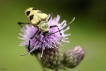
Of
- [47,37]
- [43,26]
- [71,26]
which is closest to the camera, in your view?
[43,26]

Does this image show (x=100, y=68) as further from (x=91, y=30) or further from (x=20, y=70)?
(x=91, y=30)

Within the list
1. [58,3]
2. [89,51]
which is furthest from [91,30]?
[89,51]

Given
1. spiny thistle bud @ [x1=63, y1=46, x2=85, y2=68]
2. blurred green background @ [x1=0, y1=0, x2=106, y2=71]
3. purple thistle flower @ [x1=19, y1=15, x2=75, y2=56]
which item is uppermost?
blurred green background @ [x1=0, y1=0, x2=106, y2=71]

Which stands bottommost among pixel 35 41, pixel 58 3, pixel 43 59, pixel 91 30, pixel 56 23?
pixel 43 59

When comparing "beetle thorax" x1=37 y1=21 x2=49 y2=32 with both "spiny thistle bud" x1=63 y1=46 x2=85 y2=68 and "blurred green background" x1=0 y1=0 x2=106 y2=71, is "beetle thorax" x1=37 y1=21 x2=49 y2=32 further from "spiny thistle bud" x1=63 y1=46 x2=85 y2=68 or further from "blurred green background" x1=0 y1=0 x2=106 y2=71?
"blurred green background" x1=0 y1=0 x2=106 y2=71

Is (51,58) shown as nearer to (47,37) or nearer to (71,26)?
(47,37)

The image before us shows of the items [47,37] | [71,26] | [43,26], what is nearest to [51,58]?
[47,37]

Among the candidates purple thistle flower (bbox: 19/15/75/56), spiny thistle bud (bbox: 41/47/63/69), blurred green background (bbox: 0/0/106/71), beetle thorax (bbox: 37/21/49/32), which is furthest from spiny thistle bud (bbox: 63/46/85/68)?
blurred green background (bbox: 0/0/106/71)
